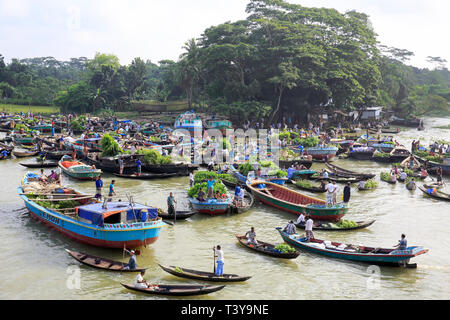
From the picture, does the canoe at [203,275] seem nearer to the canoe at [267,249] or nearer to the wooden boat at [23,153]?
the canoe at [267,249]

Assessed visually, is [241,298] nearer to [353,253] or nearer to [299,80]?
[353,253]

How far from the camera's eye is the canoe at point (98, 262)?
548 inches

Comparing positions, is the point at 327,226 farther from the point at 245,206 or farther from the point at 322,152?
the point at 322,152

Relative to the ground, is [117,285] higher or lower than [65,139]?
lower

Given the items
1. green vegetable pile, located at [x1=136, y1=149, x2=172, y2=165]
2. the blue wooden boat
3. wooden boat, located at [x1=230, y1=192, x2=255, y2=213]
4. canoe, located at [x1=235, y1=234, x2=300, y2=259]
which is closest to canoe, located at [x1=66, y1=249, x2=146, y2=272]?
the blue wooden boat

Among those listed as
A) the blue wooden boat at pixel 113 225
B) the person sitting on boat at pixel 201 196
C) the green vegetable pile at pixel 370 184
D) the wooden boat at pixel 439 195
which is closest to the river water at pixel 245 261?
the blue wooden boat at pixel 113 225

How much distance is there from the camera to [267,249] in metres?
15.6

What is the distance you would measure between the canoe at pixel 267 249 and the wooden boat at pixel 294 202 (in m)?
4.21

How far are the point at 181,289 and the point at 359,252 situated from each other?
667 centimetres

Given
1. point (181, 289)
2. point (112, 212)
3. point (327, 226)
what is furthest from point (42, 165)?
point (181, 289)

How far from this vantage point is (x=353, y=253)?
584 inches

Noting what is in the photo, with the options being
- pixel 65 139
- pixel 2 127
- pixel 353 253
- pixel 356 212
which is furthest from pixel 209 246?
pixel 2 127

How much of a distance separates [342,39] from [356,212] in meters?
40.0

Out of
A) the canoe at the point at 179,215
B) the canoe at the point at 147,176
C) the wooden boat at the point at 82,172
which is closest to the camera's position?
the canoe at the point at 179,215
